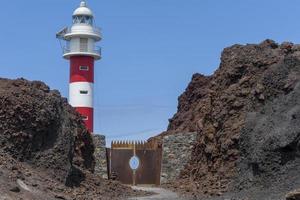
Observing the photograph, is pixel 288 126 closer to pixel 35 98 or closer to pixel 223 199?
pixel 223 199

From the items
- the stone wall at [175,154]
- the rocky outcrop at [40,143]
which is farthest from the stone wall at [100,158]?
the rocky outcrop at [40,143]

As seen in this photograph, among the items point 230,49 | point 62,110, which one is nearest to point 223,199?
point 62,110

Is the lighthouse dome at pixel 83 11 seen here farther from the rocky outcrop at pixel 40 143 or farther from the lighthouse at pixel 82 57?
the rocky outcrop at pixel 40 143

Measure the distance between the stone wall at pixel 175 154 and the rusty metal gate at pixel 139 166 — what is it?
1.37 feet

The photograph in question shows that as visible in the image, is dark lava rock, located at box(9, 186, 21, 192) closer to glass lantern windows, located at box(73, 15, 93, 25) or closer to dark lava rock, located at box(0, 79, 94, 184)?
dark lava rock, located at box(0, 79, 94, 184)

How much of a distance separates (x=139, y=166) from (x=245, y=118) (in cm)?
1072

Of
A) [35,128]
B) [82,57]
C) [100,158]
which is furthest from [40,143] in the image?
[82,57]

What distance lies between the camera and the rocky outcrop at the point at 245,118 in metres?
22.1

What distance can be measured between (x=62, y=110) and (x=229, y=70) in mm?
7557

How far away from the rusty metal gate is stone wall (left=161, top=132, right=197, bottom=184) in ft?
1.37

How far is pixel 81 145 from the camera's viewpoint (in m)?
31.8

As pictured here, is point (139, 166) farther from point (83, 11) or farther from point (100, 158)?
point (83, 11)

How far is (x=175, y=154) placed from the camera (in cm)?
3434

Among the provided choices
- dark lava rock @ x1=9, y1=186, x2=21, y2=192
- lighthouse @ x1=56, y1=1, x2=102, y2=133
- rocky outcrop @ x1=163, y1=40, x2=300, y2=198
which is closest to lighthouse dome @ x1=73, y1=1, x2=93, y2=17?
lighthouse @ x1=56, y1=1, x2=102, y2=133
